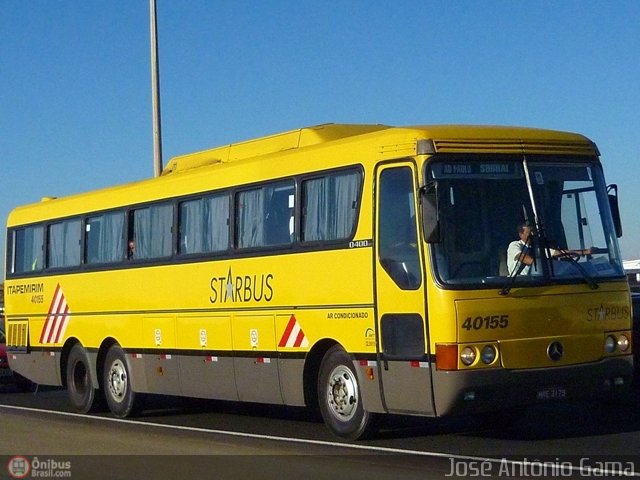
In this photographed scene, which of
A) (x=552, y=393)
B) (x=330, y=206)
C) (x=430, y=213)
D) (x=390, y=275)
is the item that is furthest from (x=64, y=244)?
(x=552, y=393)

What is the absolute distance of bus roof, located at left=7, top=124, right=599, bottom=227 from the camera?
13250 millimetres

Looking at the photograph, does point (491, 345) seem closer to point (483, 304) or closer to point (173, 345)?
point (483, 304)

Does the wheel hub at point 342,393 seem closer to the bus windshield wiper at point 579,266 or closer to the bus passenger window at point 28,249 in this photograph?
the bus windshield wiper at point 579,266

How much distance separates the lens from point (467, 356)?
1254 centimetres

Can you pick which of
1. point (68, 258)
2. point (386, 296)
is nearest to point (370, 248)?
point (386, 296)

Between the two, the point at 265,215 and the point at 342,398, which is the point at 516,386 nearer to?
the point at 342,398

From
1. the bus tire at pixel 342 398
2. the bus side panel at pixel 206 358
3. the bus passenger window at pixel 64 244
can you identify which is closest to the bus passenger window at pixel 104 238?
the bus passenger window at pixel 64 244

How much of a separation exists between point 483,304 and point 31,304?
1150 centimetres

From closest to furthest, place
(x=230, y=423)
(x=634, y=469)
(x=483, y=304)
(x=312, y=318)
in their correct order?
(x=634, y=469)
(x=483, y=304)
(x=312, y=318)
(x=230, y=423)

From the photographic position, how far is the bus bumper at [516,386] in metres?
12.5

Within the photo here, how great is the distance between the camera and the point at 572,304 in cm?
1316

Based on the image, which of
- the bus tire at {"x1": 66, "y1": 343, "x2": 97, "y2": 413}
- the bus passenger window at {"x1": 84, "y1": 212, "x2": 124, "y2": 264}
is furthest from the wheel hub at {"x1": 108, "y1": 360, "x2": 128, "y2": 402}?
the bus passenger window at {"x1": 84, "y1": 212, "x2": 124, "y2": 264}

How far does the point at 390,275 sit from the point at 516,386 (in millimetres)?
1769

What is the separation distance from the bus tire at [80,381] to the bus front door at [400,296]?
25.3 feet
